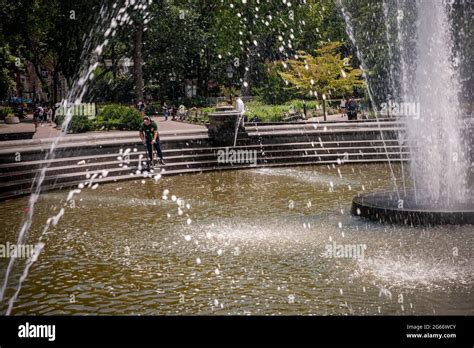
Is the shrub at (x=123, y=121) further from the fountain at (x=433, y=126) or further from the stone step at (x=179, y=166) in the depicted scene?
the fountain at (x=433, y=126)

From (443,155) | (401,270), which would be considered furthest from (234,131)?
(401,270)

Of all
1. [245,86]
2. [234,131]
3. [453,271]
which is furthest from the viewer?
[245,86]

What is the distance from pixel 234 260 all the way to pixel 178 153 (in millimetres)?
12343

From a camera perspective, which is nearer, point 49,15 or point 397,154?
point 397,154

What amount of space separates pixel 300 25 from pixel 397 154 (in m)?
35.4

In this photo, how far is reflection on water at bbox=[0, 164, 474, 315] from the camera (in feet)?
23.9

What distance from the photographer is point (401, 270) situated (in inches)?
333

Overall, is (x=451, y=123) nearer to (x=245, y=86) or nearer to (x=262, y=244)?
(x=262, y=244)

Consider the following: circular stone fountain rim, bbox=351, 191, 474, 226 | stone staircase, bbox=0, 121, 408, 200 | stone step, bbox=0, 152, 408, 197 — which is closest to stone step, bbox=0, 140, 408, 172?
stone staircase, bbox=0, 121, 408, 200

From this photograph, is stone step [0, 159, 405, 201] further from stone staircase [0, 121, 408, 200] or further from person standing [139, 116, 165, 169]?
person standing [139, 116, 165, 169]

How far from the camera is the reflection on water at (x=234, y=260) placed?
287 inches

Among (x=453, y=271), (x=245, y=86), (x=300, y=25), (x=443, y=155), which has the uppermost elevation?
(x=300, y=25)

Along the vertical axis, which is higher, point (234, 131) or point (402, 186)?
point (234, 131)

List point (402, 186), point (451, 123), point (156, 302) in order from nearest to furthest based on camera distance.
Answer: point (156, 302) → point (451, 123) → point (402, 186)
